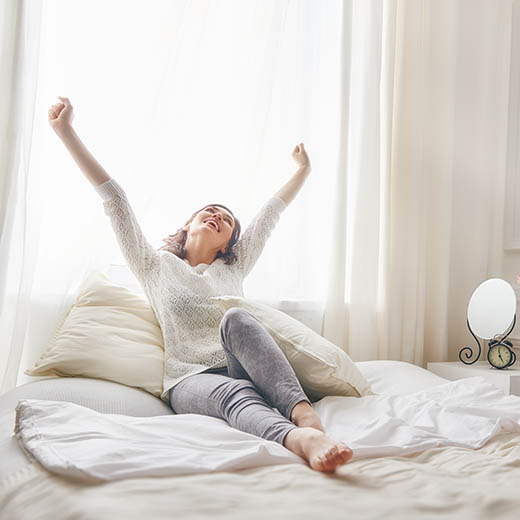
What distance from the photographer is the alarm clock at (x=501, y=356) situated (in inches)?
87.7

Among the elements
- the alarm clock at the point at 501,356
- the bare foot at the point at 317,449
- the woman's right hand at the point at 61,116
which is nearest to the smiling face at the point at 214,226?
the woman's right hand at the point at 61,116

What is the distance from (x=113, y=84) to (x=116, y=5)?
30 cm

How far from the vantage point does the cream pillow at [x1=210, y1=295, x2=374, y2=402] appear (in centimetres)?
149

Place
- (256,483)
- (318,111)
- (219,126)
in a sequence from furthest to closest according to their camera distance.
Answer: (318,111), (219,126), (256,483)

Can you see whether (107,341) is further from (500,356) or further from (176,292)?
(500,356)

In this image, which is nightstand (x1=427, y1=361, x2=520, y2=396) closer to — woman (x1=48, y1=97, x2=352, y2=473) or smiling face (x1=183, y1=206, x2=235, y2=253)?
woman (x1=48, y1=97, x2=352, y2=473)

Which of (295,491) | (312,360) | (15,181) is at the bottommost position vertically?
(295,491)

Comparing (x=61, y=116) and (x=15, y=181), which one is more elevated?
(x=61, y=116)

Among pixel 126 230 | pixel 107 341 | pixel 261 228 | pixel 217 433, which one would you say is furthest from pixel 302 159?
pixel 217 433

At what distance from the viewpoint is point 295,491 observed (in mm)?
854

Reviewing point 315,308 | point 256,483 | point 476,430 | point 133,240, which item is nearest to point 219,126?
point 133,240

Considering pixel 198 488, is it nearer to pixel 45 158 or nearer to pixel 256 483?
pixel 256 483

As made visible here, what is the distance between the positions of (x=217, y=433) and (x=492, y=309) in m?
1.51

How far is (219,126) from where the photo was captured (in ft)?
7.32
